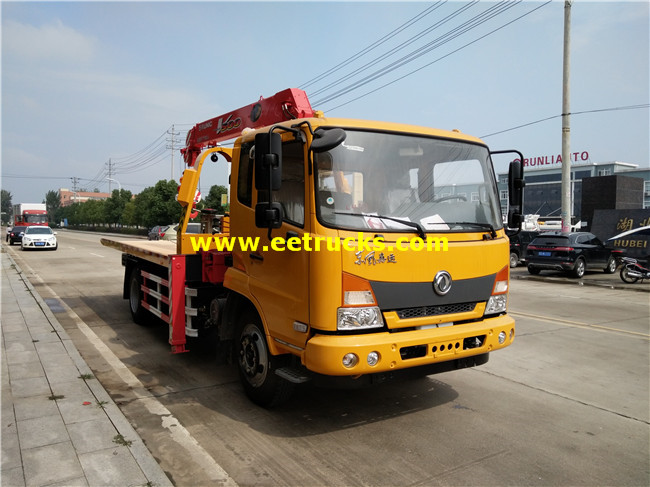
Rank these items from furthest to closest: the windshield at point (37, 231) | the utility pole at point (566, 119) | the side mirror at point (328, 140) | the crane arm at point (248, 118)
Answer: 1. the windshield at point (37, 231)
2. the utility pole at point (566, 119)
3. the crane arm at point (248, 118)
4. the side mirror at point (328, 140)

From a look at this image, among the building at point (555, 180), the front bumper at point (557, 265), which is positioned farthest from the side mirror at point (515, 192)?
the building at point (555, 180)

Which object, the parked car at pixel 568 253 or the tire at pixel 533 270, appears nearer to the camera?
the parked car at pixel 568 253

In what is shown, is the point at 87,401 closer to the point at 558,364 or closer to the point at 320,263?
the point at 320,263

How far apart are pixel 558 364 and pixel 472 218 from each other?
2988 millimetres

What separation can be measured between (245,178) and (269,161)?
1.17 meters

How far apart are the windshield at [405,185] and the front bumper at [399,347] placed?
0.85 metres

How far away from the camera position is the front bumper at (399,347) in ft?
11.7

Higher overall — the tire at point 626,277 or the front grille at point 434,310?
the front grille at point 434,310

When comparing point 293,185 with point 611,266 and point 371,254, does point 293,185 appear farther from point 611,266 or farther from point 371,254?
point 611,266

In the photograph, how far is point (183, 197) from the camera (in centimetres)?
625

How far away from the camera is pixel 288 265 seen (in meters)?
3.96

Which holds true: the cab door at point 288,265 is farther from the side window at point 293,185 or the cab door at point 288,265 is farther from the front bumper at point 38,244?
the front bumper at point 38,244

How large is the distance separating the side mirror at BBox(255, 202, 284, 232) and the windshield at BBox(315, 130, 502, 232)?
384mm

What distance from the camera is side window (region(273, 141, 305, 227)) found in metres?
3.91
